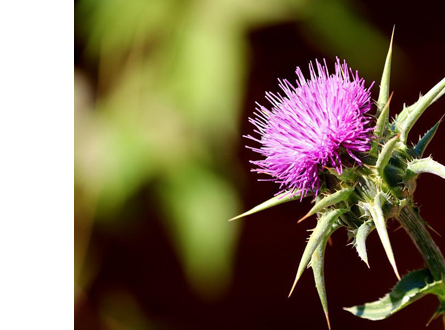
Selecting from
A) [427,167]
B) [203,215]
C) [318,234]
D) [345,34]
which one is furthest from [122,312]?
[427,167]

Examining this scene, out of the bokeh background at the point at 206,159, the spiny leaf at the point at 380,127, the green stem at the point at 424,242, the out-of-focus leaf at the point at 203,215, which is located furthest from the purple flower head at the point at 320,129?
the out-of-focus leaf at the point at 203,215

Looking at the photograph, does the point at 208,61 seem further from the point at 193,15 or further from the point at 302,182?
the point at 302,182

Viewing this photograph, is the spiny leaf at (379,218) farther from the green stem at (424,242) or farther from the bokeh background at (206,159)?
the bokeh background at (206,159)

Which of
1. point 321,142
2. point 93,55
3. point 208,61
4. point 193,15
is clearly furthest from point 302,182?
point 93,55

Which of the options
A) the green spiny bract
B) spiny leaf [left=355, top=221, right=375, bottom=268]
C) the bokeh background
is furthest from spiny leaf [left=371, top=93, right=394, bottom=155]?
the bokeh background

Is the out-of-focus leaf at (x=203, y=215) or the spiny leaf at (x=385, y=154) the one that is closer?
the spiny leaf at (x=385, y=154)

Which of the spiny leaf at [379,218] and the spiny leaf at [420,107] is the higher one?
the spiny leaf at [420,107]
